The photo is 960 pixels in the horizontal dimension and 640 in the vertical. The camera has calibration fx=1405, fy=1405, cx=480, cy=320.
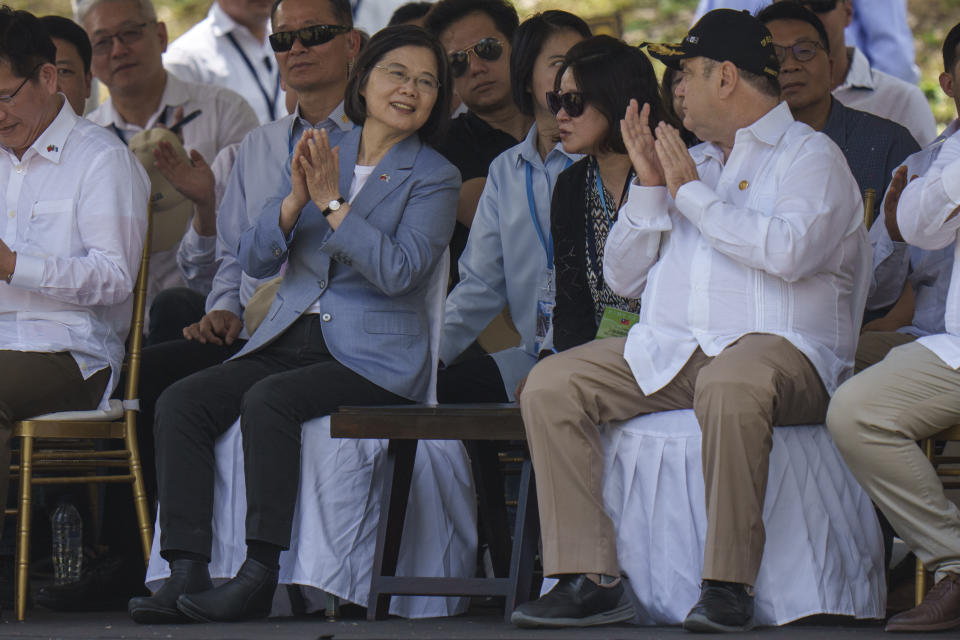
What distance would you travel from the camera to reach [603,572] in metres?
→ 3.37

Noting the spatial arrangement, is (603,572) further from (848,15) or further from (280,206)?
(848,15)

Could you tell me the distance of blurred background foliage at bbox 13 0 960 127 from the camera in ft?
40.3

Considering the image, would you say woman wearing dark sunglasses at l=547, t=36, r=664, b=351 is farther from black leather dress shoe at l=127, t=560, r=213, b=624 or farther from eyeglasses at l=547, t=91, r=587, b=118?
black leather dress shoe at l=127, t=560, r=213, b=624

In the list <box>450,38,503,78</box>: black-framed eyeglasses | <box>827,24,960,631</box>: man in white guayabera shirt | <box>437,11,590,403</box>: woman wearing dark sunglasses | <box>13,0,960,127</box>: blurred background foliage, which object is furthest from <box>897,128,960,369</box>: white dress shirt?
<box>13,0,960,127</box>: blurred background foliage

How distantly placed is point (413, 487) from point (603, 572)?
0.82 metres

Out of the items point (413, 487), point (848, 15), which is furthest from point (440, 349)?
point (848, 15)

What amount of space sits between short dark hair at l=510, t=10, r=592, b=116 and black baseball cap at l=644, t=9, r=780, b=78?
0.92 metres

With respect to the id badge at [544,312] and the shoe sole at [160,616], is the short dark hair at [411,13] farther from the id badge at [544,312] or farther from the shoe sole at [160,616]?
the shoe sole at [160,616]

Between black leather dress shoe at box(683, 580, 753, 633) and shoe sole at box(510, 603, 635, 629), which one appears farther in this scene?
shoe sole at box(510, 603, 635, 629)

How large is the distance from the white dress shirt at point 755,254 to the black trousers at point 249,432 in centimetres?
82

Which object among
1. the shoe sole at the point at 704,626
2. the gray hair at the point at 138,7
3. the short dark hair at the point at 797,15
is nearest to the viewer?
the shoe sole at the point at 704,626

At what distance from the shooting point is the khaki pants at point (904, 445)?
130 inches

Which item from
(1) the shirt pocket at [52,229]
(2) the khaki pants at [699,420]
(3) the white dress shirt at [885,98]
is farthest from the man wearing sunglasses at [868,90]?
(1) the shirt pocket at [52,229]

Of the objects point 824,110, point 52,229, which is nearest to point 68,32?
point 52,229
